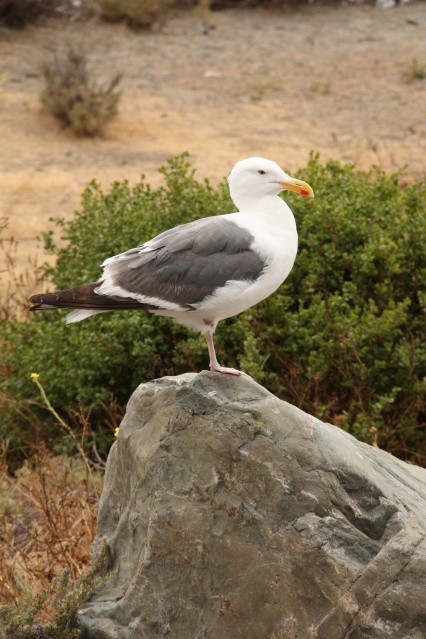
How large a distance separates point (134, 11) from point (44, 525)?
12644 millimetres

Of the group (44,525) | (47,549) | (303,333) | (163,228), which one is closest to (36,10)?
(163,228)

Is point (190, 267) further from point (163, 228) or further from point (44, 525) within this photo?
point (163, 228)

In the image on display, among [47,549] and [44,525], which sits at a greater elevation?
[47,549]

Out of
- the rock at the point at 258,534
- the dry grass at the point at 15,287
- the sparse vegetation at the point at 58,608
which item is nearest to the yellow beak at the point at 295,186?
the rock at the point at 258,534

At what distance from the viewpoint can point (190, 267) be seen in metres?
4.11

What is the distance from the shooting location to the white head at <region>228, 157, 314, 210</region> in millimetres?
4234

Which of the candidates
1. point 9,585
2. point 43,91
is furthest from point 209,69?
point 9,585

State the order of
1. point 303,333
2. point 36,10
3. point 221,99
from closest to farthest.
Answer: point 303,333
point 221,99
point 36,10

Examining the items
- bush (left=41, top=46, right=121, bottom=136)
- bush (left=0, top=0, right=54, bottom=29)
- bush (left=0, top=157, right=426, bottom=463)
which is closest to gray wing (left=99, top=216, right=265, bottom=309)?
bush (left=0, top=157, right=426, bottom=463)

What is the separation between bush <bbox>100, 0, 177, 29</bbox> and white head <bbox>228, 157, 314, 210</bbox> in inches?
513

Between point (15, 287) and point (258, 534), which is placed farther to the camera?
point (15, 287)

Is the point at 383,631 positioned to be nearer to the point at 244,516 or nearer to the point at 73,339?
the point at 244,516

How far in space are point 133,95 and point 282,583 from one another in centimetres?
1113

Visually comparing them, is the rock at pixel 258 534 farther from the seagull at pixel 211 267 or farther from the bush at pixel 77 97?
the bush at pixel 77 97
